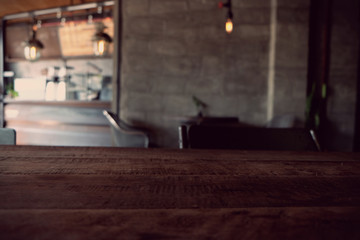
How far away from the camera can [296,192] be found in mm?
540

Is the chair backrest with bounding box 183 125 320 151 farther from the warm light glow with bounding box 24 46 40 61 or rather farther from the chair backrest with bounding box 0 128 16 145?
the warm light glow with bounding box 24 46 40 61

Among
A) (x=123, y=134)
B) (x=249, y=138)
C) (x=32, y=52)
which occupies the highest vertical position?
(x=32, y=52)

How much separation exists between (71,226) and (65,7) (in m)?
6.18

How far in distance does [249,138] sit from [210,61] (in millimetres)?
3007

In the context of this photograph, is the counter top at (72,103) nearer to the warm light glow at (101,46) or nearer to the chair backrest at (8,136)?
the warm light glow at (101,46)

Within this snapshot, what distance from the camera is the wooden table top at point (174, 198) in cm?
35

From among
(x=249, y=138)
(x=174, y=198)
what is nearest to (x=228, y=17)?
(x=249, y=138)

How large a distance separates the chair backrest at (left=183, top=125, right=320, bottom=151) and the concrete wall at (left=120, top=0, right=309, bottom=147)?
2.79m

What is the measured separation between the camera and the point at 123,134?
3.60 meters

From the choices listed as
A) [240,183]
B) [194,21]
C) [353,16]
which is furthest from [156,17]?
[240,183]

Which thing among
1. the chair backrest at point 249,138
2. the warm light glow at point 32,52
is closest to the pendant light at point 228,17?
the chair backrest at point 249,138

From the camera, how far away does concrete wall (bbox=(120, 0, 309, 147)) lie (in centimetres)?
404

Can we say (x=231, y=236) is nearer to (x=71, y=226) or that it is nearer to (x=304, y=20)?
(x=71, y=226)

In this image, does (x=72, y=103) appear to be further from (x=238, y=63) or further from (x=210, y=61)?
(x=238, y=63)
